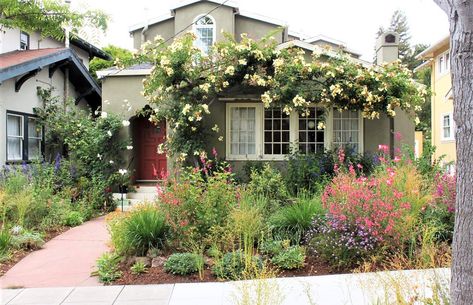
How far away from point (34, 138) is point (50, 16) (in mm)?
10237

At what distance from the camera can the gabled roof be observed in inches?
469

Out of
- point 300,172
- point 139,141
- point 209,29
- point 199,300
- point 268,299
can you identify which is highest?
point 209,29

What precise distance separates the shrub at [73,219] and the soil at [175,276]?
3823mm

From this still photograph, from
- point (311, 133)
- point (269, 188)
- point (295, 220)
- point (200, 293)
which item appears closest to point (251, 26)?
point (311, 133)

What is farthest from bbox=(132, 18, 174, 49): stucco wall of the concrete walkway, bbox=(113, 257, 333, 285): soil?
bbox=(113, 257, 333, 285): soil

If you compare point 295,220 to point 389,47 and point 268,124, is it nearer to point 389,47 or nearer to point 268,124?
point 268,124

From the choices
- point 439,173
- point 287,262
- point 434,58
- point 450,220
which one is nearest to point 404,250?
point 450,220

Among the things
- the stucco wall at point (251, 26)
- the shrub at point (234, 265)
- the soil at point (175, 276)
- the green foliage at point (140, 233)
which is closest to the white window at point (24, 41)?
the stucco wall at point (251, 26)

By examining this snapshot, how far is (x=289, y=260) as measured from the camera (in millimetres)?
5863

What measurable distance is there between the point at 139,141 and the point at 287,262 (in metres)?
8.78

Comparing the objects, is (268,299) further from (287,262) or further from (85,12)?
(85,12)

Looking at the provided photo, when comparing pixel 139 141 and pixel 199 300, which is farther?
pixel 139 141

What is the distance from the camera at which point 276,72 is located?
10.5 metres

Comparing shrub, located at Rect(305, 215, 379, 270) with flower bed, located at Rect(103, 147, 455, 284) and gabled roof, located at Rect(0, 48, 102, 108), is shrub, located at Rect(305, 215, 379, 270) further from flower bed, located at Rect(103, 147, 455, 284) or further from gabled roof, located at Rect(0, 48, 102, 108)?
gabled roof, located at Rect(0, 48, 102, 108)
